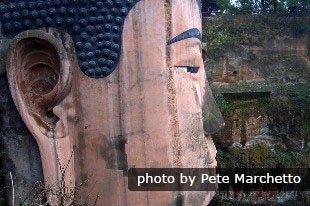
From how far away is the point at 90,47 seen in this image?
261 cm

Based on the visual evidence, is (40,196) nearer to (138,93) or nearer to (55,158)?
(55,158)

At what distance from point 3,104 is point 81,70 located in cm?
59

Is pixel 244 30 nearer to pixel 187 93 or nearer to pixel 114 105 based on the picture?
pixel 187 93

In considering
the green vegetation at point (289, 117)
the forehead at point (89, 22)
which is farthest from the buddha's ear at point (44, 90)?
the green vegetation at point (289, 117)

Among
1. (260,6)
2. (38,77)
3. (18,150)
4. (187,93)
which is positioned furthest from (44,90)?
(260,6)

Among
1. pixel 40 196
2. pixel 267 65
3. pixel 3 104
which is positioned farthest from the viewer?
pixel 267 65

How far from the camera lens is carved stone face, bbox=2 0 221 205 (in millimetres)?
2605

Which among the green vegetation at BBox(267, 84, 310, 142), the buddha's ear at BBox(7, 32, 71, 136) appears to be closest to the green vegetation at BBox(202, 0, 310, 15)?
the green vegetation at BBox(267, 84, 310, 142)

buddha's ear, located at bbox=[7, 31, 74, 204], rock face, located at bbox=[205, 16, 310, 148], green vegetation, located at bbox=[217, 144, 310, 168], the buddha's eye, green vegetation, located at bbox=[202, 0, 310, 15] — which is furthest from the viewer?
green vegetation, located at bbox=[202, 0, 310, 15]

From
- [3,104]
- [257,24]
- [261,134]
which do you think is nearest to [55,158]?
[3,104]

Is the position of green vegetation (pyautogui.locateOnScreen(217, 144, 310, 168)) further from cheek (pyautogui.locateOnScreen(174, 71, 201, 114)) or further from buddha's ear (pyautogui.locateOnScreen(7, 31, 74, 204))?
buddha's ear (pyautogui.locateOnScreen(7, 31, 74, 204))

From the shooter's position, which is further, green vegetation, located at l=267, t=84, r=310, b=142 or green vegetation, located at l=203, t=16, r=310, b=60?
green vegetation, located at l=203, t=16, r=310, b=60

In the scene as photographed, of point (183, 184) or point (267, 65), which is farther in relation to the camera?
point (267, 65)

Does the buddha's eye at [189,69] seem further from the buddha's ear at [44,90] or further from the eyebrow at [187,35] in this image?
the buddha's ear at [44,90]
